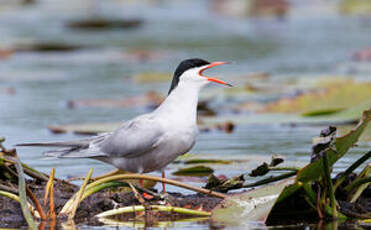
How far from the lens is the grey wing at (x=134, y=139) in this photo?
486 cm

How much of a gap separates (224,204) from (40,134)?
3.36 metres

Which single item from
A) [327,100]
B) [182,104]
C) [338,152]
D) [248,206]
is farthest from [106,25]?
[338,152]

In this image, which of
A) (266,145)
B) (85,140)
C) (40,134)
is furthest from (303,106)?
(85,140)

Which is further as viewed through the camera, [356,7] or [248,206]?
[356,7]

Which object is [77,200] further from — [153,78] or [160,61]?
[160,61]

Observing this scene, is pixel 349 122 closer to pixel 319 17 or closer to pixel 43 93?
pixel 43 93

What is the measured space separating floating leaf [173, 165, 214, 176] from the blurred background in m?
0.11

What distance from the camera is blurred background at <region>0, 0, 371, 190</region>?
709 centimetres

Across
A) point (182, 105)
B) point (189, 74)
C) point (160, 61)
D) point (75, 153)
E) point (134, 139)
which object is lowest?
point (160, 61)

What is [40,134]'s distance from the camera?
24.0ft

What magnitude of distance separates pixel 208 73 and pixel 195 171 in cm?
554

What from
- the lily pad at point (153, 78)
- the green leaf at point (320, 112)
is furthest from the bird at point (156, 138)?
the lily pad at point (153, 78)

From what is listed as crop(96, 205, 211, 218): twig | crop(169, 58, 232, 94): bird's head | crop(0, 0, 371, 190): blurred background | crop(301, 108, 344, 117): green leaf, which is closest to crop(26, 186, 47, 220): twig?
crop(96, 205, 211, 218): twig

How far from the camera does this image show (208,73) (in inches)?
434
